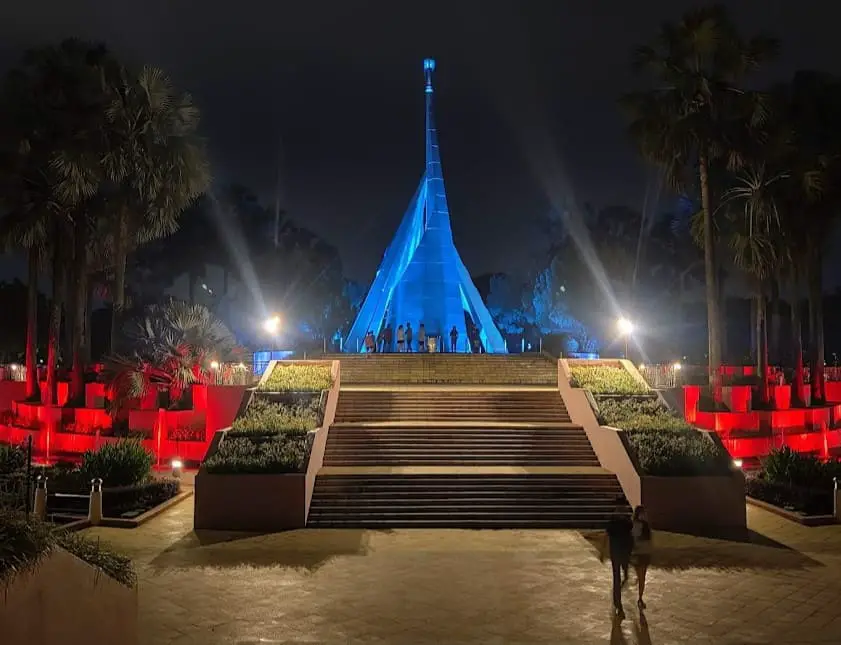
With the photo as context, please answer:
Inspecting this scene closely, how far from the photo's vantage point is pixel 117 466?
14.7 meters

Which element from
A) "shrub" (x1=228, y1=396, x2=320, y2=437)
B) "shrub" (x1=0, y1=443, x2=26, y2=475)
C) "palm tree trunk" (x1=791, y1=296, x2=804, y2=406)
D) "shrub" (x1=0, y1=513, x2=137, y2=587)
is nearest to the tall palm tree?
"shrub" (x1=0, y1=443, x2=26, y2=475)

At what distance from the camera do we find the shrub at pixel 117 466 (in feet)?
48.0

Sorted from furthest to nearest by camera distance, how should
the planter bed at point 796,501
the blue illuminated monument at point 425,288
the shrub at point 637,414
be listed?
the blue illuminated monument at point 425,288 → the shrub at point 637,414 → the planter bed at point 796,501

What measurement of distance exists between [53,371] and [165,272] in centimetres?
2542

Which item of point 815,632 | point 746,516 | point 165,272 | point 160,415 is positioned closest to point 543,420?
point 746,516

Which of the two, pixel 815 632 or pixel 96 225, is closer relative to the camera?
pixel 815 632

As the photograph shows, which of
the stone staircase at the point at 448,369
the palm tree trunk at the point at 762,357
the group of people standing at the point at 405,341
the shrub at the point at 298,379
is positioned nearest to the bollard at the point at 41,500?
the shrub at the point at 298,379

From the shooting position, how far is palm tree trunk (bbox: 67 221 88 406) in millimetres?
23281

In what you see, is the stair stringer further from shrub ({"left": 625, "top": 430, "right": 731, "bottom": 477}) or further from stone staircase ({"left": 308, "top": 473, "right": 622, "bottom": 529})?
stone staircase ({"left": 308, "top": 473, "right": 622, "bottom": 529})

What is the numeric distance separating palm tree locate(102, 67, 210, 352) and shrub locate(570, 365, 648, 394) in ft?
42.8

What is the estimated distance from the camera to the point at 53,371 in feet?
78.7

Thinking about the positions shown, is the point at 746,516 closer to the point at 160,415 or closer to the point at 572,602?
the point at 572,602

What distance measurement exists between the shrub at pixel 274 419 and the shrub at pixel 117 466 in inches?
68.6

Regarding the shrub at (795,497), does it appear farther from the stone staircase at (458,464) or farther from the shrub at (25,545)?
the shrub at (25,545)
